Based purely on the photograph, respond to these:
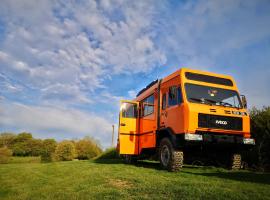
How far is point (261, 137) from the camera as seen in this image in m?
12.5

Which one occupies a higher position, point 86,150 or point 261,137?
point 261,137

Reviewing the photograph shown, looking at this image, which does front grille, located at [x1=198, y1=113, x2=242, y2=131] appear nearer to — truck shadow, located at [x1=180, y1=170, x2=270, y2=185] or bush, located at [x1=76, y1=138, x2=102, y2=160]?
truck shadow, located at [x1=180, y1=170, x2=270, y2=185]

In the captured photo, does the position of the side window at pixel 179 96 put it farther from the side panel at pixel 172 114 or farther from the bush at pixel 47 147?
the bush at pixel 47 147

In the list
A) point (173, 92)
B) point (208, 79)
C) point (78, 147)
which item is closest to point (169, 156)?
point (173, 92)

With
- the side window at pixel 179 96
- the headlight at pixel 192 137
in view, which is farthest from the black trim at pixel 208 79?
the headlight at pixel 192 137

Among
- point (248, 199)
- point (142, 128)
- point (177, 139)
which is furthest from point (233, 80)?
point (248, 199)

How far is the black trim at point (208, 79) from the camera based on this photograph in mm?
10508

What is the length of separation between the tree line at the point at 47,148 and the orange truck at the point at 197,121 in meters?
17.8

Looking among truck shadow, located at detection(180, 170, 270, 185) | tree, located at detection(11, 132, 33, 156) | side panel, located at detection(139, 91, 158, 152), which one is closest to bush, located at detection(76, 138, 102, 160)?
tree, located at detection(11, 132, 33, 156)

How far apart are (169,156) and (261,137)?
16.6 feet

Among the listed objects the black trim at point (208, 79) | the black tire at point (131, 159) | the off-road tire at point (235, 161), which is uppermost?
the black trim at point (208, 79)

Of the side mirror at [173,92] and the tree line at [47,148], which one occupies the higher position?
the side mirror at [173,92]

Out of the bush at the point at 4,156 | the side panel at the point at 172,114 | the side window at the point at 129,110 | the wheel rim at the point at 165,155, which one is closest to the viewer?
the side panel at the point at 172,114

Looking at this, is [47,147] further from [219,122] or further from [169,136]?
[219,122]
